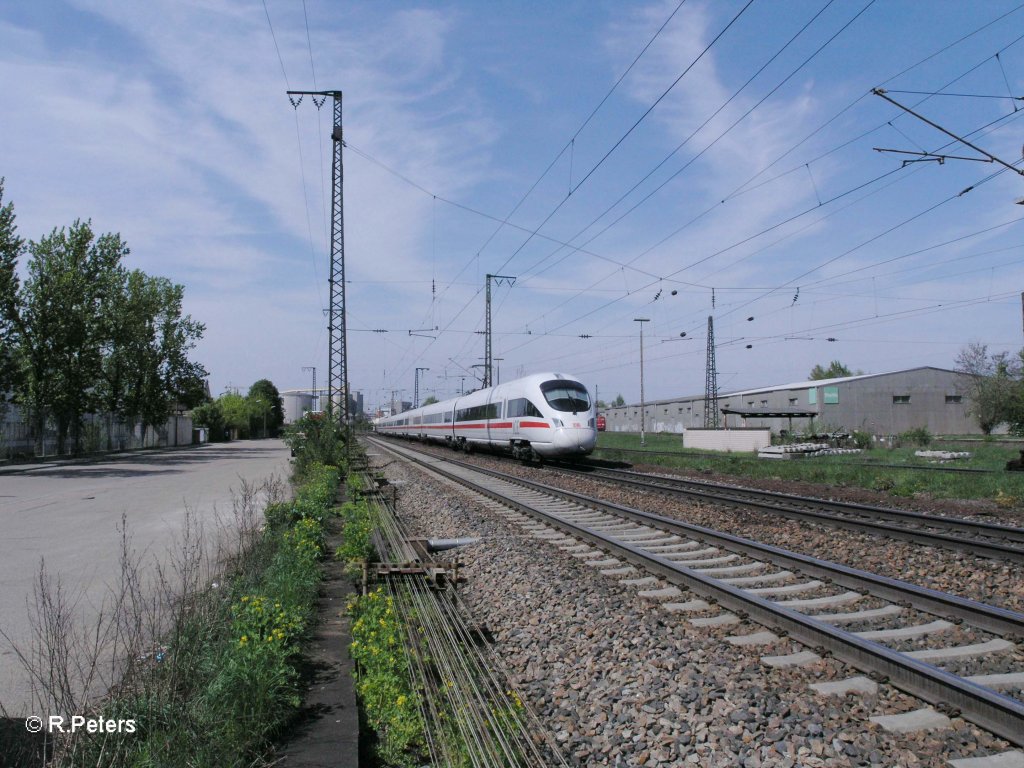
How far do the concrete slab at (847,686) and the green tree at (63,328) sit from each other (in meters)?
36.4

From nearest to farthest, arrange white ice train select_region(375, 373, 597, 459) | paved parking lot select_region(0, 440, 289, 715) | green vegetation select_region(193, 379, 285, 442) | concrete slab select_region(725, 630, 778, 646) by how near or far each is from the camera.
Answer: concrete slab select_region(725, 630, 778, 646), paved parking lot select_region(0, 440, 289, 715), white ice train select_region(375, 373, 597, 459), green vegetation select_region(193, 379, 285, 442)

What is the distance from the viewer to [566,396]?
23.1 metres

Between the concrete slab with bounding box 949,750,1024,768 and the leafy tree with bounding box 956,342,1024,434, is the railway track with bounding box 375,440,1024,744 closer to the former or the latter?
the concrete slab with bounding box 949,750,1024,768

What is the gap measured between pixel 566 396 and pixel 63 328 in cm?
2458

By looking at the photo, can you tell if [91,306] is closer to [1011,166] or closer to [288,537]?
[288,537]

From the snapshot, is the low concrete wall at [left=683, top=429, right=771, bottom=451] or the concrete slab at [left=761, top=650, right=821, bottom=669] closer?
→ the concrete slab at [left=761, top=650, right=821, bottom=669]

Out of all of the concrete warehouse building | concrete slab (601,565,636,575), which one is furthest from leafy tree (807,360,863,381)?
concrete slab (601,565,636,575)

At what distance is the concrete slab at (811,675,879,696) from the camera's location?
4.45m

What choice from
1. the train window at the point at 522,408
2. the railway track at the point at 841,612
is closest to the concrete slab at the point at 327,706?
the railway track at the point at 841,612

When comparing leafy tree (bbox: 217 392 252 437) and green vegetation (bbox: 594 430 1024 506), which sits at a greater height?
leafy tree (bbox: 217 392 252 437)

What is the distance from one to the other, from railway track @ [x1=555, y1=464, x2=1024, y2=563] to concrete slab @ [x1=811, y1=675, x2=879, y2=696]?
15.9 ft

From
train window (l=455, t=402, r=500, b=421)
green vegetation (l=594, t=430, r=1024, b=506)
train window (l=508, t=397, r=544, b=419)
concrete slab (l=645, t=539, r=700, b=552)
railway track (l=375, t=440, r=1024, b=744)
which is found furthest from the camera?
train window (l=455, t=402, r=500, b=421)

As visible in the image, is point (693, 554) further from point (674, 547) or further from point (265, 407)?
point (265, 407)

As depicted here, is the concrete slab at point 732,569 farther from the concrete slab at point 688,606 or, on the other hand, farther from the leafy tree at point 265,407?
the leafy tree at point 265,407
